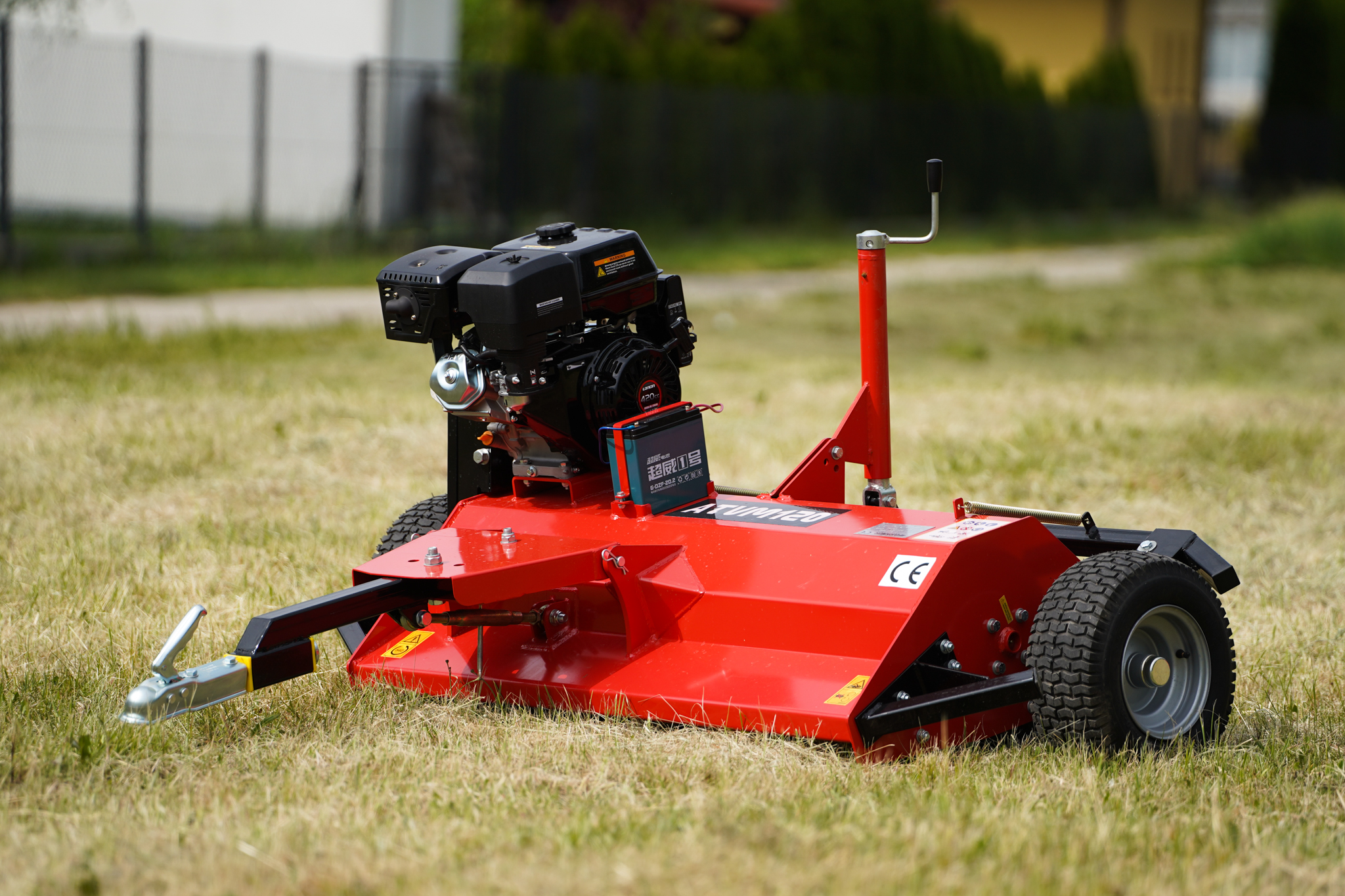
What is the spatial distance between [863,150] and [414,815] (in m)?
20.3

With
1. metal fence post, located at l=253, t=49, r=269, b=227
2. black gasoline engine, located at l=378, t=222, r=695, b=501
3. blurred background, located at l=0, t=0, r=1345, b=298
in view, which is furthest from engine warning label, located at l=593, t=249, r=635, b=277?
metal fence post, located at l=253, t=49, r=269, b=227

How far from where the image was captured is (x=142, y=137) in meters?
13.4

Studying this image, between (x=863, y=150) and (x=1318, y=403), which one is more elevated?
(x=863, y=150)

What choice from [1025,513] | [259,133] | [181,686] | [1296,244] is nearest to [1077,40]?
[1296,244]

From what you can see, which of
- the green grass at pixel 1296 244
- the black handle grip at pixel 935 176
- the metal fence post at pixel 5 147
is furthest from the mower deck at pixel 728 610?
the green grass at pixel 1296 244

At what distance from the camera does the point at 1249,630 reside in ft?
15.2

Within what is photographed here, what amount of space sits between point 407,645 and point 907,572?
131cm

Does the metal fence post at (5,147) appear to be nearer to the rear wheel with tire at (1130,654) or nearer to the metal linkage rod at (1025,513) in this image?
the metal linkage rod at (1025,513)

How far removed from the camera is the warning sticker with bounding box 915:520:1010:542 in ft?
11.8

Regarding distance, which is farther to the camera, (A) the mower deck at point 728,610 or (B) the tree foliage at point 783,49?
(B) the tree foliage at point 783,49

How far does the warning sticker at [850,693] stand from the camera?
333 centimetres

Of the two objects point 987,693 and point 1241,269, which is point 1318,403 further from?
point 1241,269

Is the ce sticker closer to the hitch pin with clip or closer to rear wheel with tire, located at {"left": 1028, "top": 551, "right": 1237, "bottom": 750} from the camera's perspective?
rear wheel with tire, located at {"left": 1028, "top": 551, "right": 1237, "bottom": 750}

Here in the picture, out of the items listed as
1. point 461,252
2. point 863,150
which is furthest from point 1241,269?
point 461,252
